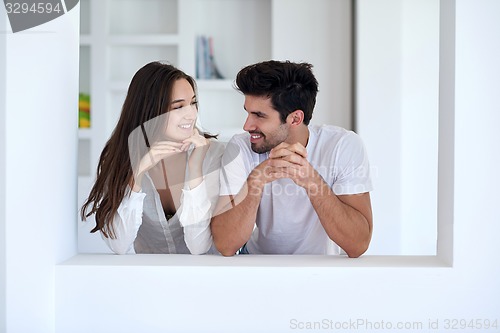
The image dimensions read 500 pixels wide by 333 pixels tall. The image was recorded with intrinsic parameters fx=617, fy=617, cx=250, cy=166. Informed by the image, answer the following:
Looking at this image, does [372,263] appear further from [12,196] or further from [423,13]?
[423,13]

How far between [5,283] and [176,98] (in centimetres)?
102

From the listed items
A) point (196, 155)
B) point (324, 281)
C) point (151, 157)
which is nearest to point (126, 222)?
point (151, 157)

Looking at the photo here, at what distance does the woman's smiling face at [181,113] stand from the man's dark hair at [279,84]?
9.7 inches

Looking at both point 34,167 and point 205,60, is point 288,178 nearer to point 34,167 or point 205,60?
point 34,167

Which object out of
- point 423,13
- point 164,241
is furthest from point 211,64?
point 164,241

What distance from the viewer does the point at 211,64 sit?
462cm

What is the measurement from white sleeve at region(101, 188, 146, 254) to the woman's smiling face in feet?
0.92

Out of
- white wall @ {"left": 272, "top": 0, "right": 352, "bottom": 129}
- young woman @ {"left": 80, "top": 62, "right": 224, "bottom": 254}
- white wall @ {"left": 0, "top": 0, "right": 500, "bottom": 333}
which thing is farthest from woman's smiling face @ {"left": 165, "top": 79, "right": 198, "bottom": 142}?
white wall @ {"left": 272, "top": 0, "right": 352, "bottom": 129}

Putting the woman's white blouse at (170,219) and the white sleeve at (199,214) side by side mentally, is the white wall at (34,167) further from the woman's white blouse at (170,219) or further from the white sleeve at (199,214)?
the white sleeve at (199,214)

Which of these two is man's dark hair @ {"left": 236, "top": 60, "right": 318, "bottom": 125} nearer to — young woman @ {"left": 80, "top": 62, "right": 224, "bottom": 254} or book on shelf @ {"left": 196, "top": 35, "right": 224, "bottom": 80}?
young woman @ {"left": 80, "top": 62, "right": 224, "bottom": 254}

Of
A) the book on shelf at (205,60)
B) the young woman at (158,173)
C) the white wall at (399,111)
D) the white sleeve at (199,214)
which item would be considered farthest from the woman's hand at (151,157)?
the book on shelf at (205,60)

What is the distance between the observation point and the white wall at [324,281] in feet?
5.12

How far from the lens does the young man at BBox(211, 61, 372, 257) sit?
1.98 m

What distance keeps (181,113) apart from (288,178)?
18.1 inches
